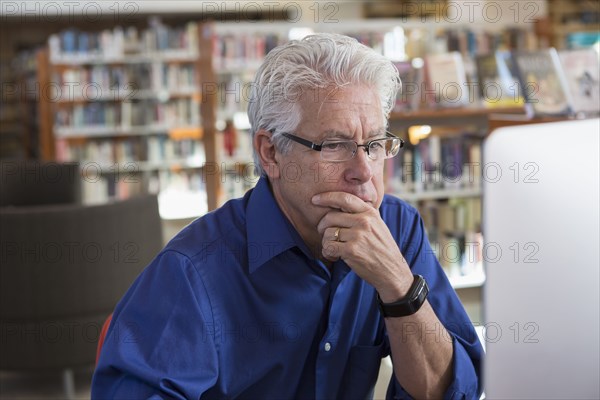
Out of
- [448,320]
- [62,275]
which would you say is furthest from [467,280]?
[448,320]

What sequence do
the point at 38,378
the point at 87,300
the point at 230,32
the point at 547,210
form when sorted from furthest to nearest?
1. the point at 230,32
2. the point at 38,378
3. the point at 87,300
4. the point at 547,210

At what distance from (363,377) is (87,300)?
2260 mm

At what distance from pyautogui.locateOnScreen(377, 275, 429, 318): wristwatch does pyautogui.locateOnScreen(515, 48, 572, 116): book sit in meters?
2.00

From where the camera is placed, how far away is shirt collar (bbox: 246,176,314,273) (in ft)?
4.16

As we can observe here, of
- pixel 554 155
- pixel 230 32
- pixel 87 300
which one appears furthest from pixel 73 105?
pixel 554 155

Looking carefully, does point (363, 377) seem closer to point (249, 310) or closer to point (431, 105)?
point (249, 310)

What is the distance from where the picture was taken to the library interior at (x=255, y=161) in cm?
75

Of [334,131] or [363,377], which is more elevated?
[334,131]

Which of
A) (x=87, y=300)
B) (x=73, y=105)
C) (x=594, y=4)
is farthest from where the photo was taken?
(x=594, y=4)

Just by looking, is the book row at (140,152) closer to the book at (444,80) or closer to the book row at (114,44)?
the book row at (114,44)

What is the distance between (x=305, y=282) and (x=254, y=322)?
0.36ft

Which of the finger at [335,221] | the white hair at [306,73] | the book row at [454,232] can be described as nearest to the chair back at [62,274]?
the white hair at [306,73]

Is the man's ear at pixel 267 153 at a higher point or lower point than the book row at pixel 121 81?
lower

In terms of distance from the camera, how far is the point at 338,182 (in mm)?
1256
